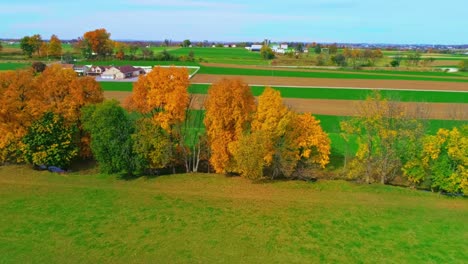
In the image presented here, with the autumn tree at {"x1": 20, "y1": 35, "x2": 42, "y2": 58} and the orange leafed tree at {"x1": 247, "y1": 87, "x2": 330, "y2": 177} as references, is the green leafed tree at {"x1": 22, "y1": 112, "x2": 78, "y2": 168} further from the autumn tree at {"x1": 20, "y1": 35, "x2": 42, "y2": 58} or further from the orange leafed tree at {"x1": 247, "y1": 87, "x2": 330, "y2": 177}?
the autumn tree at {"x1": 20, "y1": 35, "x2": 42, "y2": 58}

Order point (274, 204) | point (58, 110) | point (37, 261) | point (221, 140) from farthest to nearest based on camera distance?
1. point (58, 110)
2. point (221, 140)
3. point (274, 204)
4. point (37, 261)

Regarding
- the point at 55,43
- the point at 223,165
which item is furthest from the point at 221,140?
the point at 55,43

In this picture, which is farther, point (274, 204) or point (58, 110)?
point (58, 110)

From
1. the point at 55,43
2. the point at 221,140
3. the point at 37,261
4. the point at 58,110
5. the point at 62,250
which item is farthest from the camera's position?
the point at 55,43

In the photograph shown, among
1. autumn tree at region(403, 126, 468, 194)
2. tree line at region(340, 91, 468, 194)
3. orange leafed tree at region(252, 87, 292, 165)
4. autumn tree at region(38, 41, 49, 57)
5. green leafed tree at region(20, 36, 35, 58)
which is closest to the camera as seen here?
autumn tree at region(403, 126, 468, 194)

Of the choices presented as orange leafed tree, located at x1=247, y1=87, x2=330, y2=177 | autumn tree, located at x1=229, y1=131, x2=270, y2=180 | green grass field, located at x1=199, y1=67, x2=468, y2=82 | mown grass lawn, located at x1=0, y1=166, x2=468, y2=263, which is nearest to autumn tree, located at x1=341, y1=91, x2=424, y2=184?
mown grass lawn, located at x1=0, y1=166, x2=468, y2=263

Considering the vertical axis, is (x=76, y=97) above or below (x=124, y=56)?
below

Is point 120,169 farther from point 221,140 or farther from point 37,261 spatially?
point 37,261
